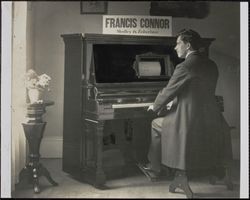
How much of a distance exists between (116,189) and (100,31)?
3.62 ft

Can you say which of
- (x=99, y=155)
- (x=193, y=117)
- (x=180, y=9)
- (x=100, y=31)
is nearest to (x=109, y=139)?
(x=99, y=155)

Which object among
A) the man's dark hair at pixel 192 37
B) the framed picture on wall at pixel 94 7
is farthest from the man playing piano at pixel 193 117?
the framed picture on wall at pixel 94 7

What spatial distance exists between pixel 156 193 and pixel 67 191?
1.98ft

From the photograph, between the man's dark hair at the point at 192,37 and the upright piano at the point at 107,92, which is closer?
the man's dark hair at the point at 192,37

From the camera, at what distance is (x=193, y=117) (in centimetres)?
372

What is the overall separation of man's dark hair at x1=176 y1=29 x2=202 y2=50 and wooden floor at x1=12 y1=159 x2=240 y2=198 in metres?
0.84

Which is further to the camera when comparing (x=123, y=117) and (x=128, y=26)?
(x=123, y=117)

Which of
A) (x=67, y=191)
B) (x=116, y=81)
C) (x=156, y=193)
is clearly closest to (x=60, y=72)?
(x=116, y=81)

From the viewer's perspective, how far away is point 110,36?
3938 mm

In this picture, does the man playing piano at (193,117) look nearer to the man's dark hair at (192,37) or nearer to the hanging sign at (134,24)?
the man's dark hair at (192,37)

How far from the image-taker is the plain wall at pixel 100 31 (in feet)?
11.9

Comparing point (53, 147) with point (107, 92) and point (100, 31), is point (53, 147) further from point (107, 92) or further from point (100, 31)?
point (100, 31)

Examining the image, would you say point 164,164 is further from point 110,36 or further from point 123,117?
point 110,36

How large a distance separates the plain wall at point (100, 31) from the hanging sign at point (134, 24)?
3cm
